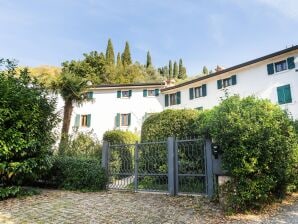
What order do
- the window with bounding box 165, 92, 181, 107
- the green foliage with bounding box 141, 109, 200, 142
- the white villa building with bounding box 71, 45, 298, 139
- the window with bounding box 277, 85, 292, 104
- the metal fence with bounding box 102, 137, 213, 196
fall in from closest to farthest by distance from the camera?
1. the metal fence with bounding box 102, 137, 213, 196
2. the green foliage with bounding box 141, 109, 200, 142
3. the window with bounding box 277, 85, 292, 104
4. the white villa building with bounding box 71, 45, 298, 139
5. the window with bounding box 165, 92, 181, 107

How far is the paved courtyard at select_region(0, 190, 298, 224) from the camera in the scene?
5.79 metres

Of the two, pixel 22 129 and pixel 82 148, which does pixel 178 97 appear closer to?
pixel 82 148

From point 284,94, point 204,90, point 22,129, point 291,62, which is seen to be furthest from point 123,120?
point 22,129

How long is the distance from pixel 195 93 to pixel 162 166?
2044 cm

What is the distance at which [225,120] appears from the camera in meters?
6.50

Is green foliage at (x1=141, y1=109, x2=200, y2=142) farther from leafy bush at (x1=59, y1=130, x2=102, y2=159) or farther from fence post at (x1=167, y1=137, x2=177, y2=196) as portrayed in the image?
leafy bush at (x1=59, y1=130, x2=102, y2=159)

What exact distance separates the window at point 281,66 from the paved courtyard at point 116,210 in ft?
60.7

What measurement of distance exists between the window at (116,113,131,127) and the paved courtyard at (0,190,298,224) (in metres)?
24.0

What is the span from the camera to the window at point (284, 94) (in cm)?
2197

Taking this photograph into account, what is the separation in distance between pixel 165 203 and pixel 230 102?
138 inches

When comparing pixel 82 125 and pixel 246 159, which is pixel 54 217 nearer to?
pixel 246 159

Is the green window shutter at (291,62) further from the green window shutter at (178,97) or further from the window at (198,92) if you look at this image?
the green window shutter at (178,97)

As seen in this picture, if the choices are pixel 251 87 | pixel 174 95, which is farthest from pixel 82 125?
pixel 251 87

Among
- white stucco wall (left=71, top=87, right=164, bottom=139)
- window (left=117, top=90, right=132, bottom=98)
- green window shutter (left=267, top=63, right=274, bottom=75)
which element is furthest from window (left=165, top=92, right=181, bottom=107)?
green window shutter (left=267, top=63, right=274, bottom=75)
